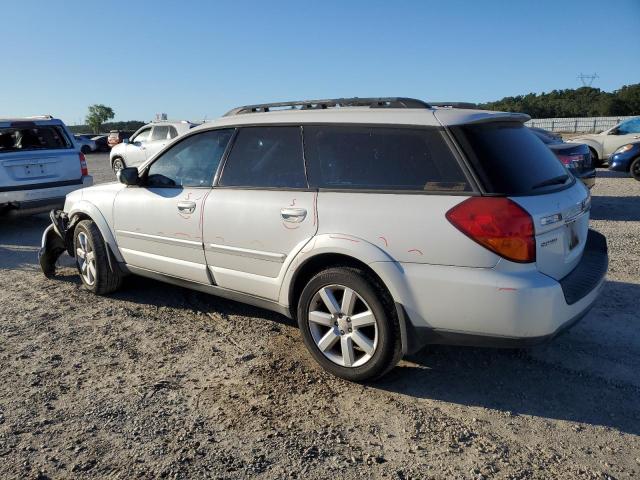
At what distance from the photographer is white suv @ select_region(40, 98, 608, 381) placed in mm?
3043

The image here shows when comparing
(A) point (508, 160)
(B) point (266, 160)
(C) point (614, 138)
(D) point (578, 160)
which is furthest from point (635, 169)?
(B) point (266, 160)

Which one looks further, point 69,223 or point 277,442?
point 69,223

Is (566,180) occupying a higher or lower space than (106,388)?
higher

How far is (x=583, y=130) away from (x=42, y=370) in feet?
143

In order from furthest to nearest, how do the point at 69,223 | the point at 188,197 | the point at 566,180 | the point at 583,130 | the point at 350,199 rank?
the point at 583,130
the point at 69,223
the point at 188,197
the point at 566,180
the point at 350,199

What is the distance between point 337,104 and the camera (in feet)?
13.7

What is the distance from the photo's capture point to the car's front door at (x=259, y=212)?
3.75 metres

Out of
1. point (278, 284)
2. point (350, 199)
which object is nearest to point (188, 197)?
point (278, 284)

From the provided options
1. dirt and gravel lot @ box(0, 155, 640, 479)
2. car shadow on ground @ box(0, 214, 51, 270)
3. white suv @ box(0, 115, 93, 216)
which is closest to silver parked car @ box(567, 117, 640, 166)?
dirt and gravel lot @ box(0, 155, 640, 479)

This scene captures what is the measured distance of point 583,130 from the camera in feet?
134

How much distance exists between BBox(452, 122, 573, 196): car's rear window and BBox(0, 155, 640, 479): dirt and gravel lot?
127 centimetres

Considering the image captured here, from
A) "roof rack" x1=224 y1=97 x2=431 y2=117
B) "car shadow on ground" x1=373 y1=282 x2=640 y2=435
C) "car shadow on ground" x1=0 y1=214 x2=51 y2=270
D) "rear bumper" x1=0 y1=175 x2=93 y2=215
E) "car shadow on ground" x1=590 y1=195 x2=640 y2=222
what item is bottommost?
"car shadow on ground" x1=590 y1=195 x2=640 y2=222

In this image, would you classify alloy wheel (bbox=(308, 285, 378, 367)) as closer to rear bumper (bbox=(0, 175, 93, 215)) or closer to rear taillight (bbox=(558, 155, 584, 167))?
rear bumper (bbox=(0, 175, 93, 215))

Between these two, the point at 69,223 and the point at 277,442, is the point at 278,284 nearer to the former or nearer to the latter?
the point at 277,442
